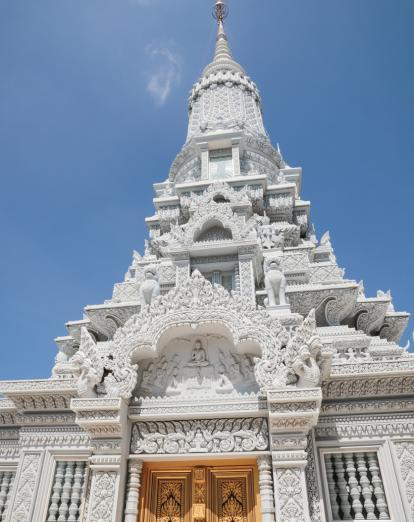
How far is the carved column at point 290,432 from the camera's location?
7.45 m

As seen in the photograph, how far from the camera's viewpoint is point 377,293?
14.4 m

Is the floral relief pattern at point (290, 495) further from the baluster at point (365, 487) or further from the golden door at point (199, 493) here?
the baluster at point (365, 487)

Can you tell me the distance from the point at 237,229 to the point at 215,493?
330 inches

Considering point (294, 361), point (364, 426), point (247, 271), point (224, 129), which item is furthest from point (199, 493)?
point (224, 129)

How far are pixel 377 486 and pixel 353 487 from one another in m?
0.46

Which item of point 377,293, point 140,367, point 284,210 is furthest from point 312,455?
point 284,210

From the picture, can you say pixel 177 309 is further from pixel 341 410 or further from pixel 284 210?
pixel 284 210

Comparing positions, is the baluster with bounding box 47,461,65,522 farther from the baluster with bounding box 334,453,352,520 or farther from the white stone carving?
the white stone carving

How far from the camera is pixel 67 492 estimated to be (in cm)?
930

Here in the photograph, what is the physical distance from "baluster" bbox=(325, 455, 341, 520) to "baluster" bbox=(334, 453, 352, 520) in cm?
9

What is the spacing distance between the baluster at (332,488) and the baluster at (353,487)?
292 millimetres

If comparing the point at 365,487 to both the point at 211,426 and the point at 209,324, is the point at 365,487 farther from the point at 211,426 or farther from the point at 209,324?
the point at 209,324

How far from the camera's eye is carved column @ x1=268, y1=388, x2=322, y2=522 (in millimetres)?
7445

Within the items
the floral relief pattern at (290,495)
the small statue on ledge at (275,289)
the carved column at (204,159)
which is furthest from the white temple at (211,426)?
the carved column at (204,159)
